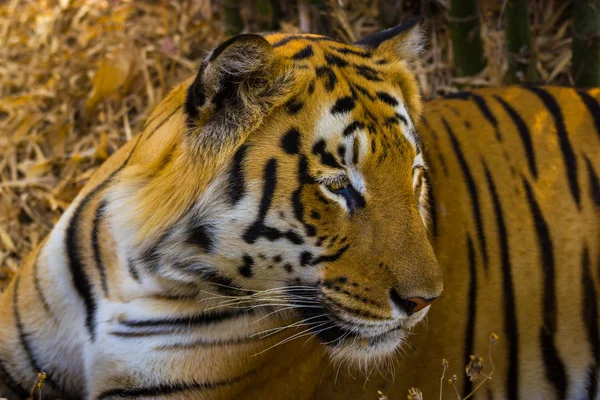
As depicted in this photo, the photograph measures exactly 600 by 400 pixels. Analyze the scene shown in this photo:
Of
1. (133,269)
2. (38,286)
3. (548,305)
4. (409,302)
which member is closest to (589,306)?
(548,305)

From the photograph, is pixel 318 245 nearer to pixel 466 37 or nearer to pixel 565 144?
pixel 565 144

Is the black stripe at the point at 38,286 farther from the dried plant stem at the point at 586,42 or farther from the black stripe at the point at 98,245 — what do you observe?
the dried plant stem at the point at 586,42

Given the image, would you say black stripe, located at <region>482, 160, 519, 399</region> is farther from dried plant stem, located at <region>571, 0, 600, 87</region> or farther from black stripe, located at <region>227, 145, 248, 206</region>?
dried plant stem, located at <region>571, 0, 600, 87</region>

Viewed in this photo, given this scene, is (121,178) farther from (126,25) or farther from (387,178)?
(126,25)

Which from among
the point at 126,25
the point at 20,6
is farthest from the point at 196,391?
the point at 20,6

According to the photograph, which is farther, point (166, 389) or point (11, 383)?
point (11, 383)

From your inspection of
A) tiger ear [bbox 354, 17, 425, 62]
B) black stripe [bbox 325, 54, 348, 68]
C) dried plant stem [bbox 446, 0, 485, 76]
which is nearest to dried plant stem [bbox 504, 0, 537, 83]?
dried plant stem [bbox 446, 0, 485, 76]

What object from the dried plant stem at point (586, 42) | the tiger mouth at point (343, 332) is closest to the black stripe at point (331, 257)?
the tiger mouth at point (343, 332)

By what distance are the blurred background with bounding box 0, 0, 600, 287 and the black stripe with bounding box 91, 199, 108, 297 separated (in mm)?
1327

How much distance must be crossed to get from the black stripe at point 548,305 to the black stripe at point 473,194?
173mm

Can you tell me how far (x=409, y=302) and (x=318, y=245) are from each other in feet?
0.82

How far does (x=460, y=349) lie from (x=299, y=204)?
0.85 meters

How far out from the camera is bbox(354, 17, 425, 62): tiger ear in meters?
2.21

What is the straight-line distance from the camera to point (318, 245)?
6.05 feet
